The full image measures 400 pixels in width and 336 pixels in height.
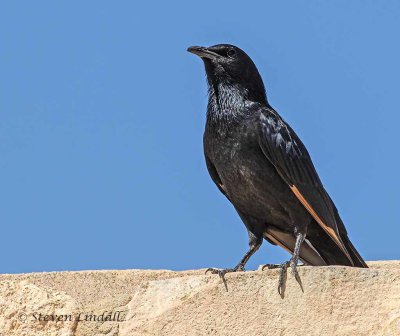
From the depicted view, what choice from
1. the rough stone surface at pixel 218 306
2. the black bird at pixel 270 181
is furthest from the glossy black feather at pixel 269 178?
the rough stone surface at pixel 218 306

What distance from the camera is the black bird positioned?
5211 mm

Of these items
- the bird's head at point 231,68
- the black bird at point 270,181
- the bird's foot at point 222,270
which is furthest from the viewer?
the bird's head at point 231,68

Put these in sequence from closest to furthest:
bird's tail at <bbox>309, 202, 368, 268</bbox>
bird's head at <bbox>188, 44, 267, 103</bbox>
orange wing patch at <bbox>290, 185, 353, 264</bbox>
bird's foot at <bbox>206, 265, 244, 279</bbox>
→ bird's foot at <bbox>206, 265, 244, 279</bbox>, orange wing patch at <bbox>290, 185, 353, 264</bbox>, bird's tail at <bbox>309, 202, 368, 268</bbox>, bird's head at <bbox>188, 44, 267, 103</bbox>

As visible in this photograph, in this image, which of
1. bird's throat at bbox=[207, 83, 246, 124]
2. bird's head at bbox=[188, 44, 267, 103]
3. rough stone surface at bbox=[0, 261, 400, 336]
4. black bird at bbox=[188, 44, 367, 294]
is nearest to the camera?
rough stone surface at bbox=[0, 261, 400, 336]

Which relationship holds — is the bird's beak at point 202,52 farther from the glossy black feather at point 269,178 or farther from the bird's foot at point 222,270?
the bird's foot at point 222,270

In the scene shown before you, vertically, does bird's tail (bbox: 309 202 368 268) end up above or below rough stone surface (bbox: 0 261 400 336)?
above

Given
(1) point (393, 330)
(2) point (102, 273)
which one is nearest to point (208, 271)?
(2) point (102, 273)

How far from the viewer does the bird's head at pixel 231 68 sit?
5.73 metres

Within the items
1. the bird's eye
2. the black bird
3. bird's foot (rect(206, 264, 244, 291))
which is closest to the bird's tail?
the black bird

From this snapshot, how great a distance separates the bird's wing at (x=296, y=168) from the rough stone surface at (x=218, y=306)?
1290 millimetres

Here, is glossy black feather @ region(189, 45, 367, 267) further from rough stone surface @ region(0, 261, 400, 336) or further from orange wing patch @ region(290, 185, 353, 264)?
rough stone surface @ region(0, 261, 400, 336)

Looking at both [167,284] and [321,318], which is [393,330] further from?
[167,284]

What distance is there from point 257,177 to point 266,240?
1.88 feet

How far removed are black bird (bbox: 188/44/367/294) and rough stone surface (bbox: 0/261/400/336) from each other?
3.98ft
